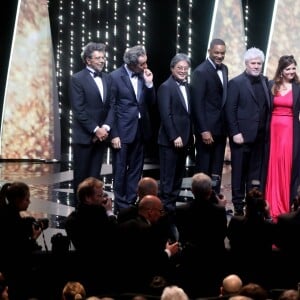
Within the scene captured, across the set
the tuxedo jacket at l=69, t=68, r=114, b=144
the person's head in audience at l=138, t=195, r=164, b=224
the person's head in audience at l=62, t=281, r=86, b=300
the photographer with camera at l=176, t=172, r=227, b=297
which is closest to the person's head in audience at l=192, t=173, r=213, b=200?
the photographer with camera at l=176, t=172, r=227, b=297

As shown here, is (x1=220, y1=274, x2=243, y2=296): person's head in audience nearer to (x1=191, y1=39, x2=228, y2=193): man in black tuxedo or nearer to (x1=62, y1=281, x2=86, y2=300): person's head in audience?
(x1=62, y1=281, x2=86, y2=300): person's head in audience

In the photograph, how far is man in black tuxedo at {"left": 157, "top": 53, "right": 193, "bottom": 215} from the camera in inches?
276

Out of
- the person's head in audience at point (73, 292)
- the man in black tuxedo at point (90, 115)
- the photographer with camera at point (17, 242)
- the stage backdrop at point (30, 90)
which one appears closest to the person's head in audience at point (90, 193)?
the photographer with camera at point (17, 242)

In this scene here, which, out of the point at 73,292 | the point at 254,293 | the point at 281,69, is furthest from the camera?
the point at 281,69

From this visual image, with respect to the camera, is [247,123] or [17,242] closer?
[17,242]

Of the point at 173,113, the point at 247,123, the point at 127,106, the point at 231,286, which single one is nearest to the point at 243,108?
the point at 247,123

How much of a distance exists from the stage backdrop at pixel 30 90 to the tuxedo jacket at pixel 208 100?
4.39 meters

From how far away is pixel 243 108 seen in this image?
6980mm

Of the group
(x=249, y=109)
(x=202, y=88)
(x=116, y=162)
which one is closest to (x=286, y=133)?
(x=249, y=109)

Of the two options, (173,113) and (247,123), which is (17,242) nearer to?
(173,113)

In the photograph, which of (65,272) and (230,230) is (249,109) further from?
(65,272)

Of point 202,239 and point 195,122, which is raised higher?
point 195,122

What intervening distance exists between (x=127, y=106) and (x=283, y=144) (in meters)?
1.33

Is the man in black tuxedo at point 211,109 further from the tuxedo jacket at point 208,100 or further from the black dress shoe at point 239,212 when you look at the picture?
the black dress shoe at point 239,212
